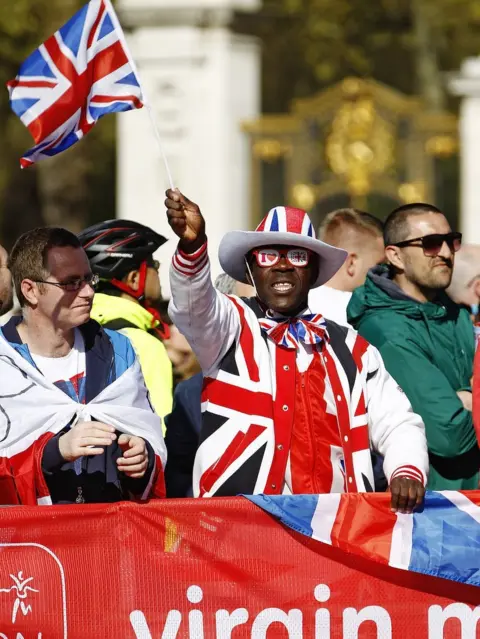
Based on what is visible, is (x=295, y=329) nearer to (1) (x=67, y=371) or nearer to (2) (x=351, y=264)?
(1) (x=67, y=371)

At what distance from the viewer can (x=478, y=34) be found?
25031 mm

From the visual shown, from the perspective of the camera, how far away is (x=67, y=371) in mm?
5324

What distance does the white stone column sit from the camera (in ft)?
59.8

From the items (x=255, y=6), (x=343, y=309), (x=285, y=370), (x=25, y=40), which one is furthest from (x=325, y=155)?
(x=285, y=370)

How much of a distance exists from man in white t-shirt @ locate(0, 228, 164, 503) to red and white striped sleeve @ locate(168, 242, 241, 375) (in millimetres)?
283

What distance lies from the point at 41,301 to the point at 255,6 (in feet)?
47.0

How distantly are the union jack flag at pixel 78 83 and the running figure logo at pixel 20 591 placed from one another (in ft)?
5.43

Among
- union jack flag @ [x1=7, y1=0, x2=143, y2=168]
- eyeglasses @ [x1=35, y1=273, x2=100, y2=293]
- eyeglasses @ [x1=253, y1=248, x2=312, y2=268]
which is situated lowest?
eyeglasses @ [x1=35, y1=273, x2=100, y2=293]

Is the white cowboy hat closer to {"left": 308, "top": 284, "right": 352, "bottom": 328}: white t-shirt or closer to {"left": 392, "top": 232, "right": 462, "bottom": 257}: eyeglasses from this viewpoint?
{"left": 392, "top": 232, "right": 462, "bottom": 257}: eyeglasses

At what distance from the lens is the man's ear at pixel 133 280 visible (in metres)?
6.77

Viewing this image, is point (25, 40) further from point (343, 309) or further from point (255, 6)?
point (343, 309)

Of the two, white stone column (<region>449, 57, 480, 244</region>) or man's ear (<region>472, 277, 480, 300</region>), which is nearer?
man's ear (<region>472, 277, 480, 300</region>)

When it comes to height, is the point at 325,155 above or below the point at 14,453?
above

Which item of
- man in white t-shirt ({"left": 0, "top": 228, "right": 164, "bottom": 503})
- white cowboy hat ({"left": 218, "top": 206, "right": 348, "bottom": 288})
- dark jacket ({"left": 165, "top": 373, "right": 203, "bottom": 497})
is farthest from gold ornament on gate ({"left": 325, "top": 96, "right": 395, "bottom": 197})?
man in white t-shirt ({"left": 0, "top": 228, "right": 164, "bottom": 503})
